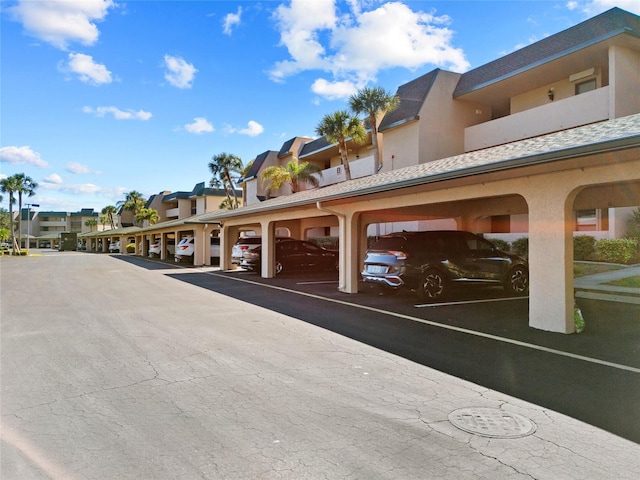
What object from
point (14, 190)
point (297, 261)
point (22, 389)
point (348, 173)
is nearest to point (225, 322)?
point (22, 389)

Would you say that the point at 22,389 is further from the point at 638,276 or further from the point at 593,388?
the point at 638,276

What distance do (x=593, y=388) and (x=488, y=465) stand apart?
2.37 metres

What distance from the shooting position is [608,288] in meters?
11.9

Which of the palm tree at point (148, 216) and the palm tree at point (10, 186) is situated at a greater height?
the palm tree at point (10, 186)

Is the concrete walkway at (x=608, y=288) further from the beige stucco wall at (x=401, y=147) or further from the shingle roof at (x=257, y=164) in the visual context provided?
the shingle roof at (x=257, y=164)

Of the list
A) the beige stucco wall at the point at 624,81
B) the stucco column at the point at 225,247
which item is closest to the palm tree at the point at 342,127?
the stucco column at the point at 225,247

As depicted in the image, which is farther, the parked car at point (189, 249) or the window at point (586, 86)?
the parked car at point (189, 249)

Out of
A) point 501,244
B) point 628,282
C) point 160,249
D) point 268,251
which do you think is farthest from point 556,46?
point 160,249

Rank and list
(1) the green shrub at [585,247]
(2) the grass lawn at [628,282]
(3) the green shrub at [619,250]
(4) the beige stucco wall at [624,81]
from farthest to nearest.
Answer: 1. (1) the green shrub at [585,247]
2. (3) the green shrub at [619,250]
3. (4) the beige stucco wall at [624,81]
4. (2) the grass lawn at [628,282]

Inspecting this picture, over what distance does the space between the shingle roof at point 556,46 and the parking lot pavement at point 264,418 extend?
15470 mm

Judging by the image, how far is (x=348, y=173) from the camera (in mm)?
26406

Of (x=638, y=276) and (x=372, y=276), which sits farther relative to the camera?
(x=638, y=276)

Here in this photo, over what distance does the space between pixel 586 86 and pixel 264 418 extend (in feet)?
64.5

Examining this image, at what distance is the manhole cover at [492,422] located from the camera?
3.57 meters
